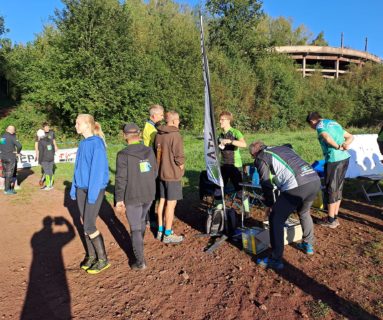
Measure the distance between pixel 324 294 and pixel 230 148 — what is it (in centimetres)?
285

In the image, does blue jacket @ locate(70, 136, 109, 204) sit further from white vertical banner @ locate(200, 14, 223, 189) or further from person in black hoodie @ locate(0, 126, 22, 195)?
person in black hoodie @ locate(0, 126, 22, 195)

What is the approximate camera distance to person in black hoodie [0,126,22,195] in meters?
8.19

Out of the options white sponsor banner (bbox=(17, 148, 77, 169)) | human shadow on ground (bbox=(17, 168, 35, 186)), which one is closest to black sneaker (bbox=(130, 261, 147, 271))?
human shadow on ground (bbox=(17, 168, 35, 186))

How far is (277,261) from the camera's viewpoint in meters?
4.01

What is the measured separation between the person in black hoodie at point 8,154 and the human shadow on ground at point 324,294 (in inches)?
286

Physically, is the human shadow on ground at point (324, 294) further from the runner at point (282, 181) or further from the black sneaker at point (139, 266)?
the black sneaker at point (139, 266)

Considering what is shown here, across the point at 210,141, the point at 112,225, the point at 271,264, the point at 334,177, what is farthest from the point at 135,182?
the point at 334,177

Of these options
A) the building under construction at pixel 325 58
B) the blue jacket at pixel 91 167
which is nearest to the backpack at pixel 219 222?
the blue jacket at pixel 91 167

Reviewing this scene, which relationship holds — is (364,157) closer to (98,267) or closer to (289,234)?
(289,234)

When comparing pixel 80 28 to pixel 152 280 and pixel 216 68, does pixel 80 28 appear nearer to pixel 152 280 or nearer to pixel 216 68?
pixel 216 68

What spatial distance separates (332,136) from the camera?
196 inches

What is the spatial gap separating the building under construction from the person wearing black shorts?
4360 cm

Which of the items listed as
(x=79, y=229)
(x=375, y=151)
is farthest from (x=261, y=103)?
(x=79, y=229)

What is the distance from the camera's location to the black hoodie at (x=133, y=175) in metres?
3.95
